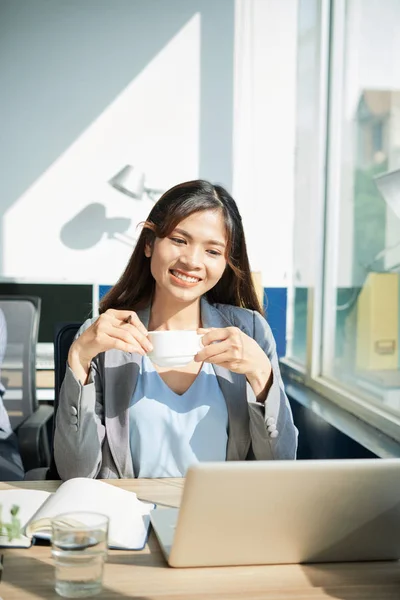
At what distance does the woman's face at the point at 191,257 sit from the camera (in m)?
1.73

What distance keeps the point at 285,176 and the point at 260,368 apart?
2.99 metres

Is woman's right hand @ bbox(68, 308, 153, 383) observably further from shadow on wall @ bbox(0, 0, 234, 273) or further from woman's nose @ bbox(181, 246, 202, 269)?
shadow on wall @ bbox(0, 0, 234, 273)

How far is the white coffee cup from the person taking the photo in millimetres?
1346

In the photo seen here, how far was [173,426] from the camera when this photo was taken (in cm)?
169

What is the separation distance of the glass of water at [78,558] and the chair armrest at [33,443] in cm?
133

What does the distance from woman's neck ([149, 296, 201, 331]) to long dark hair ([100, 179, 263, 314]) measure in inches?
1.7

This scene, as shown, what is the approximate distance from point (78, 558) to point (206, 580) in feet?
0.57

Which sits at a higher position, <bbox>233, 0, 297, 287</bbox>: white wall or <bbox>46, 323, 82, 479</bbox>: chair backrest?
<bbox>233, 0, 297, 287</bbox>: white wall

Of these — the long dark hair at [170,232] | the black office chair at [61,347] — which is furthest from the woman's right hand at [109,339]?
the long dark hair at [170,232]

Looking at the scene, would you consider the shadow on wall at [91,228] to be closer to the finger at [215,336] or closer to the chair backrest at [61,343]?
the chair backrest at [61,343]

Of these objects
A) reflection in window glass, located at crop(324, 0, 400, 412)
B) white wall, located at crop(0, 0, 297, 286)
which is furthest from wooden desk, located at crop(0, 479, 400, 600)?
white wall, located at crop(0, 0, 297, 286)

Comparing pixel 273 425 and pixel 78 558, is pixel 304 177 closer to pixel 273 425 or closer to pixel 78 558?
pixel 273 425

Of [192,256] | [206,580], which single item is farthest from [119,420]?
[206,580]

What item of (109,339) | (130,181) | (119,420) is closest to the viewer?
(109,339)
